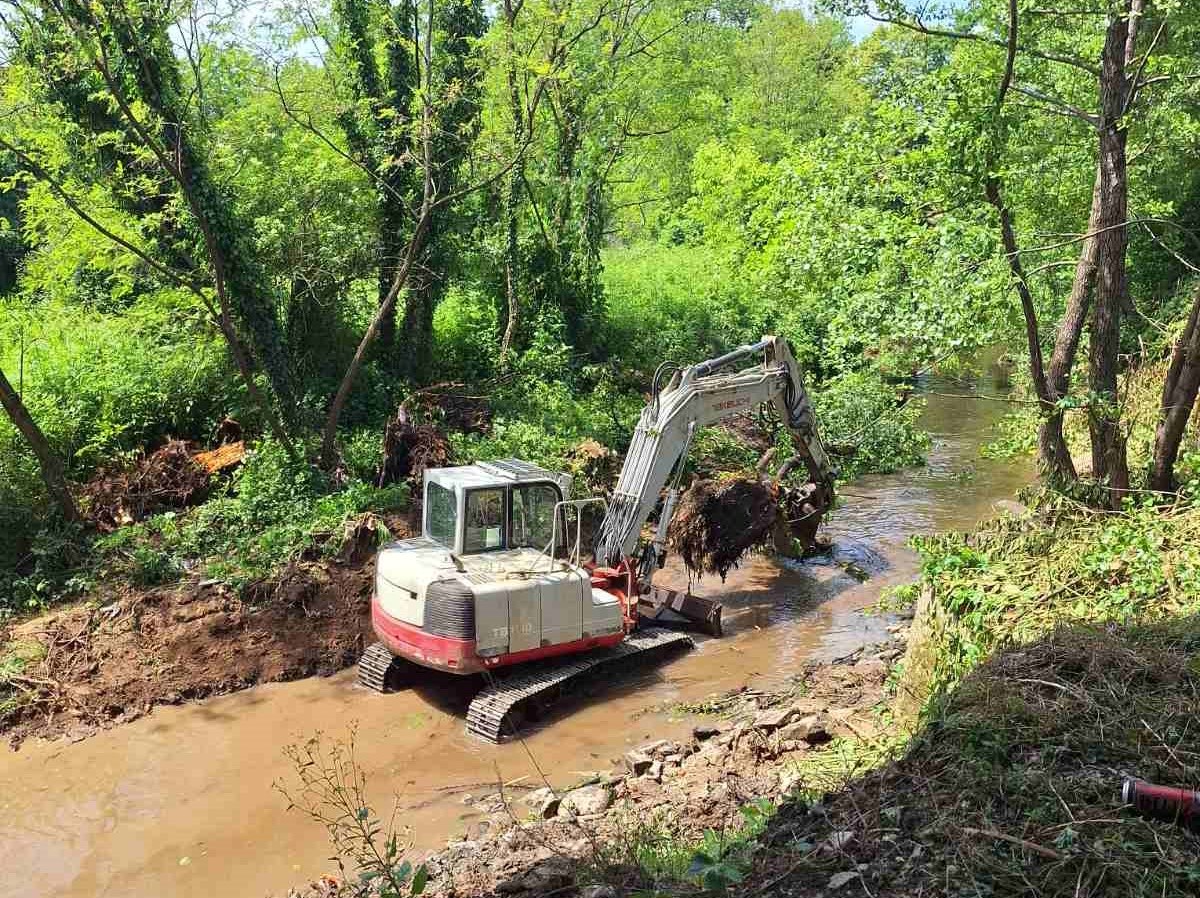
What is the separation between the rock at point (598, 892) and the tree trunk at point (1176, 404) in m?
7.27

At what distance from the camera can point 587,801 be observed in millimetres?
7348

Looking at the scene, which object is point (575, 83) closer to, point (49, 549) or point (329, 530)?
point (329, 530)

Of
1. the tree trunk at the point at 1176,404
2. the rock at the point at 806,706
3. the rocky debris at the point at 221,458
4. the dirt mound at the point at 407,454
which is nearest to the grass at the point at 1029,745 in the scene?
the rock at the point at 806,706

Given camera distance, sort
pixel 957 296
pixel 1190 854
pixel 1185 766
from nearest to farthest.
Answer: pixel 1190 854
pixel 1185 766
pixel 957 296

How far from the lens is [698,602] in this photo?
1158 cm

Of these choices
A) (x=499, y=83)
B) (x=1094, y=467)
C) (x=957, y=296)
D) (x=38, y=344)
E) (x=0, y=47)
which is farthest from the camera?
(x=499, y=83)

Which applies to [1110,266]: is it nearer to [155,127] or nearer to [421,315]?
[155,127]

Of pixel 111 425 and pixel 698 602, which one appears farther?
pixel 111 425

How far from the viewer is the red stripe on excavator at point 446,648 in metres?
8.94

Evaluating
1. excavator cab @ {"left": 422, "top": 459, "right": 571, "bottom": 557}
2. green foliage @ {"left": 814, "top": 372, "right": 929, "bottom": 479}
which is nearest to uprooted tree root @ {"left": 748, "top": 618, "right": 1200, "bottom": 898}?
excavator cab @ {"left": 422, "top": 459, "right": 571, "bottom": 557}

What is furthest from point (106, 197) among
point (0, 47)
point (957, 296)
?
point (957, 296)

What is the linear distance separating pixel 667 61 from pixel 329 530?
1466 centimetres

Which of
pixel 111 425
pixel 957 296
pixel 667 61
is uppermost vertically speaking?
pixel 667 61

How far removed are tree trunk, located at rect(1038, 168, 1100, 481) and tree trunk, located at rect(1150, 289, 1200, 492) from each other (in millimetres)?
794
